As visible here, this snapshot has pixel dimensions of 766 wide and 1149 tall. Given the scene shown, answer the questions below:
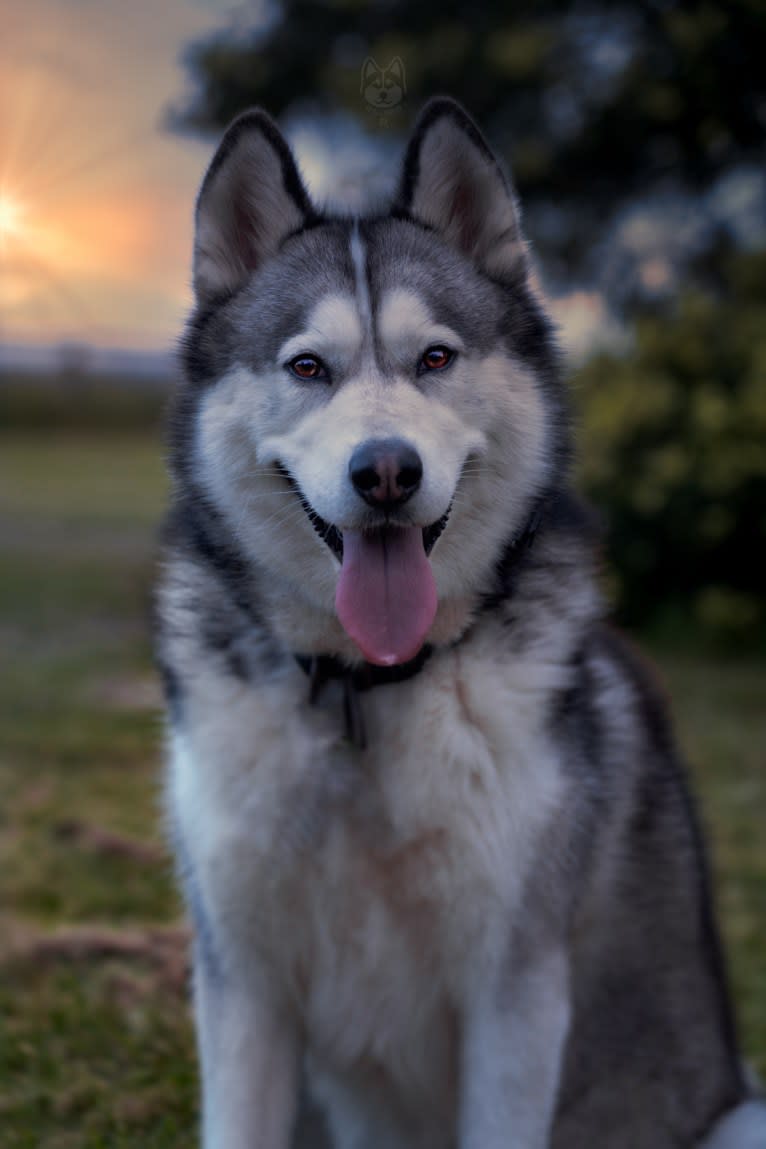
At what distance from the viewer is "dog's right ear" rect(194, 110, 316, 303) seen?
2.41 metres

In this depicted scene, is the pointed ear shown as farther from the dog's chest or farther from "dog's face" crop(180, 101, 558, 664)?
the dog's chest

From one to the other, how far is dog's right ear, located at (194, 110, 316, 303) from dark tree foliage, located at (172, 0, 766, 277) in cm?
650

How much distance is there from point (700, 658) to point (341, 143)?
4999 millimetres

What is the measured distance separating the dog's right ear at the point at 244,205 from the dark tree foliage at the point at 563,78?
6498 millimetres

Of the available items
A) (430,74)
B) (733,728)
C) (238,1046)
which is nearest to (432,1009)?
(238,1046)

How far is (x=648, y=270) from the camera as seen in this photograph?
965 cm

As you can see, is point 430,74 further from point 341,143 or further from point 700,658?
point 700,658

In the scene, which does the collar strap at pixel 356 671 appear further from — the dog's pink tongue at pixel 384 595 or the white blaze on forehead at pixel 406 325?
the white blaze on forehead at pixel 406 325

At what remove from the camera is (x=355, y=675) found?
242 cm

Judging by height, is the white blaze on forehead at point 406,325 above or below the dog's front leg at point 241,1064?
above

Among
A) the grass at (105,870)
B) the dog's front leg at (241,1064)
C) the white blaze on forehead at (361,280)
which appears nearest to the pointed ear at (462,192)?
the white blaze on forehead at (361,280)

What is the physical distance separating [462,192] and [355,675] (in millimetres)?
1037

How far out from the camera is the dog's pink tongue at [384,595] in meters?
2.26

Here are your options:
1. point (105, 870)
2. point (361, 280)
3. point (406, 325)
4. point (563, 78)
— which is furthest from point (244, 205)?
point (563, 78)
